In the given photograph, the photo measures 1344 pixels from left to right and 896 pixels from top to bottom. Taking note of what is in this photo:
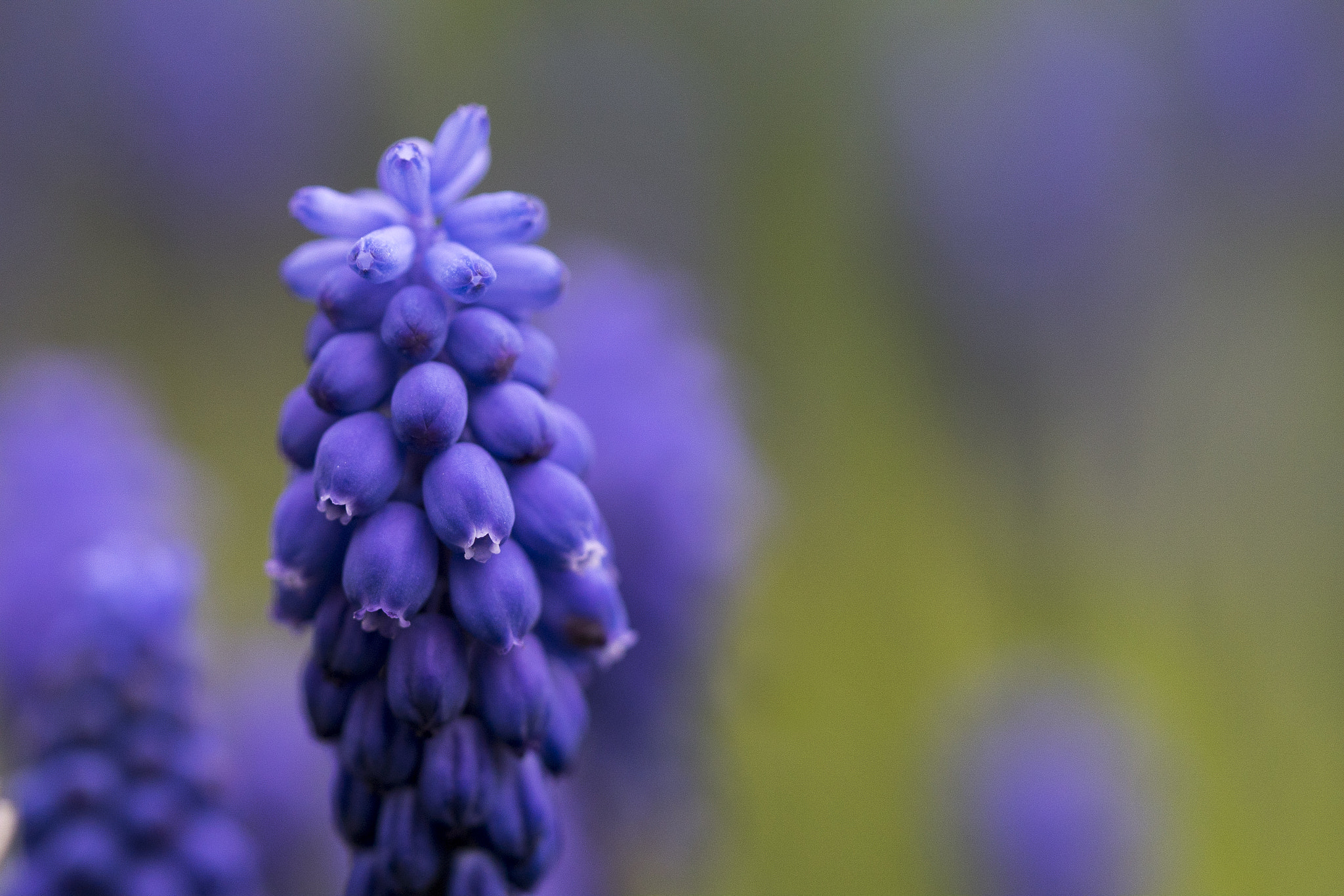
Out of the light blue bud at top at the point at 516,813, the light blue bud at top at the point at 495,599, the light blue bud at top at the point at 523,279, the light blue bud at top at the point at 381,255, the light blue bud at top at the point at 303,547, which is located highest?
the light blue bud at top at the point at 523,279

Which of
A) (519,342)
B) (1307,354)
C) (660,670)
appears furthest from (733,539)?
(1307,354)

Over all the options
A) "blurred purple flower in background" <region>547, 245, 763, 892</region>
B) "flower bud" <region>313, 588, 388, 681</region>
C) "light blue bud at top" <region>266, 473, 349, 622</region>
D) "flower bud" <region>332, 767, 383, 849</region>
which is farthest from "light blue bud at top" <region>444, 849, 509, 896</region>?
"blurred purple flower in background" <region>547, 245, 763, 892</region>

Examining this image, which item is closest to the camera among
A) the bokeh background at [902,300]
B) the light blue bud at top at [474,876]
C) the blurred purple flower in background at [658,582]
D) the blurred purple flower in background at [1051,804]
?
the light blue bud at top at [474,876]

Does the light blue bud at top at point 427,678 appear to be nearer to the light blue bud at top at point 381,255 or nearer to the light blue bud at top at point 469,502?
the light blue bud at top at point 469,502

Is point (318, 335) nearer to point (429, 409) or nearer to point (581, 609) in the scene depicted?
point (429, 409)

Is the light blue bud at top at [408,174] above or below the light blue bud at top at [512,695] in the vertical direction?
above

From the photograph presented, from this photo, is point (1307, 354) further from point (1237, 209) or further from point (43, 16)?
point (43, 16)

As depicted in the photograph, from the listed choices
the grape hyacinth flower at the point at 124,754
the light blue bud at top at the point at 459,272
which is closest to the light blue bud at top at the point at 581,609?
the light blue bud at top at the point at 459,272

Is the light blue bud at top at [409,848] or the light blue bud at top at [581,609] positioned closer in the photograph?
the light blue bud at top at [409,848]
